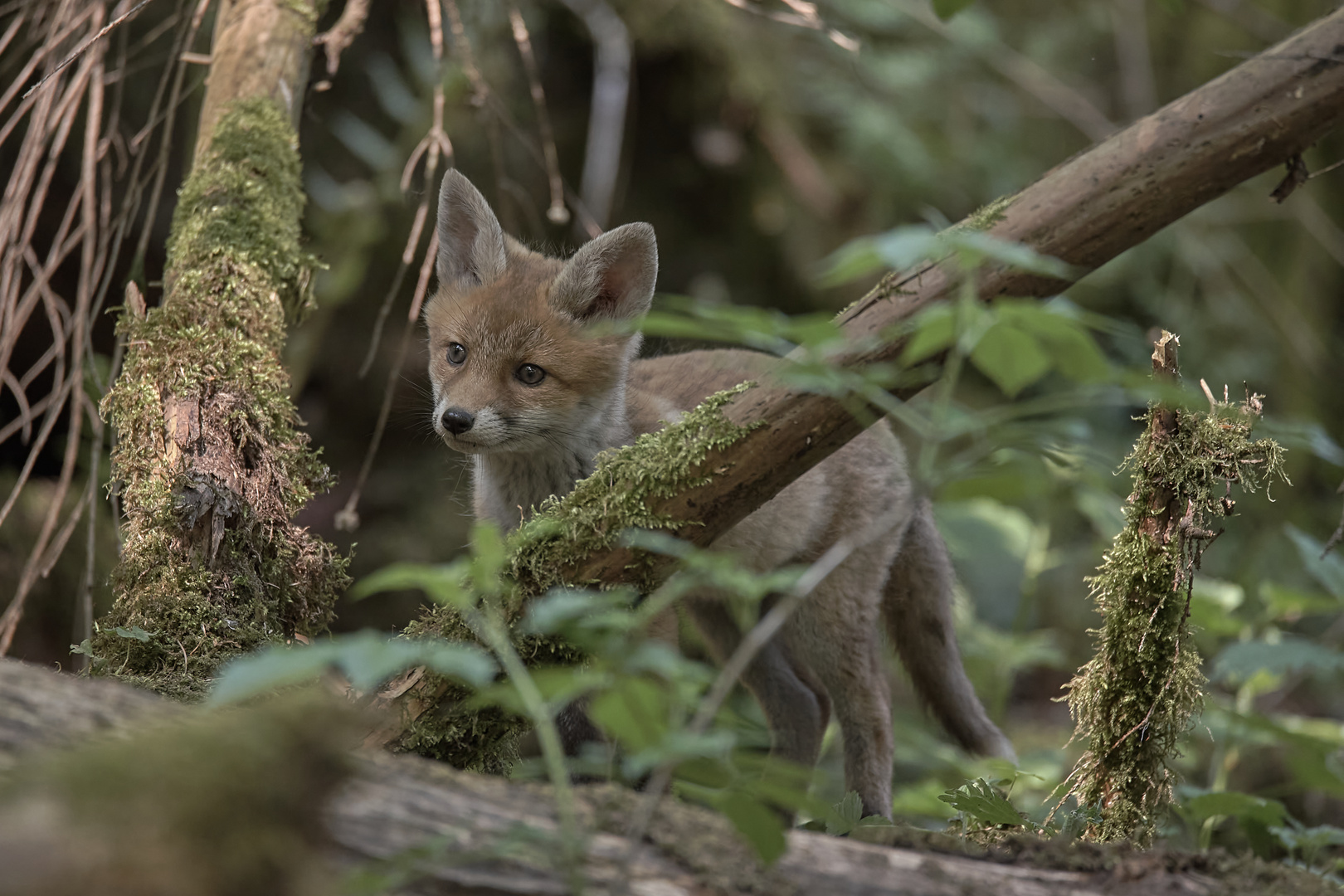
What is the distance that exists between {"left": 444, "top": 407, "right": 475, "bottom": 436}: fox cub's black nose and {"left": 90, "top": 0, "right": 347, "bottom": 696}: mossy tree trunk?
19.9 inches

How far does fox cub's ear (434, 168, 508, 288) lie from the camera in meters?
4.00

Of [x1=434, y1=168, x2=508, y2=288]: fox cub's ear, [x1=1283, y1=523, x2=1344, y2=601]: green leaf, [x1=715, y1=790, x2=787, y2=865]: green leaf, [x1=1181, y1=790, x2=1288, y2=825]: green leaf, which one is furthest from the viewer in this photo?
[x1=434, y1=168, x2=508, y2=288]: fox cub's ear

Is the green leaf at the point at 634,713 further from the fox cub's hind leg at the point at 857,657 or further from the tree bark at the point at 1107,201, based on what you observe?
the fox cub's hind leg at the point at 857,657

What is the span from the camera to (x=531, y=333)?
3943mm

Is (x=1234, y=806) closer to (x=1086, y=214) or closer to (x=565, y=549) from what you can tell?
(x=1086, y=214)

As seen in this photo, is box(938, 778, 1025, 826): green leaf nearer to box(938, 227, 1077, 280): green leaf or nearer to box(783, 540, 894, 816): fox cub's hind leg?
box(938, 227, 1077, 280): green leaf

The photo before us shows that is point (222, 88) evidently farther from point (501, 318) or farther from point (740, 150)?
point (740, 150)

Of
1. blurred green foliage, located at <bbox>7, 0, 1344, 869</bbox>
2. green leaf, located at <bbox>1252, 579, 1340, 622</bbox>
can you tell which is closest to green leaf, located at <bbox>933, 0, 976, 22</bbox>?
green leaf, located at <bbox>1252, 579, 1340, 622</bbox>

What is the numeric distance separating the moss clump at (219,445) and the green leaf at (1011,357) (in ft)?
6.66

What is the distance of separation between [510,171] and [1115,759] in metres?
5.45

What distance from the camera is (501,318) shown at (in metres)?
3.96

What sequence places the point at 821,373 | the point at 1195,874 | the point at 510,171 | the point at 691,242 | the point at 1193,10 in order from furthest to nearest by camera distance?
1. the point at 1193,10
2. the point at 691,242
3. the point at 510,171
4. the point at 1195,874
5. the point at 821,373

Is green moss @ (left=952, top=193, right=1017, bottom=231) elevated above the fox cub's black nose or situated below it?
above

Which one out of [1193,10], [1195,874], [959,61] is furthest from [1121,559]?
[1193,10]
